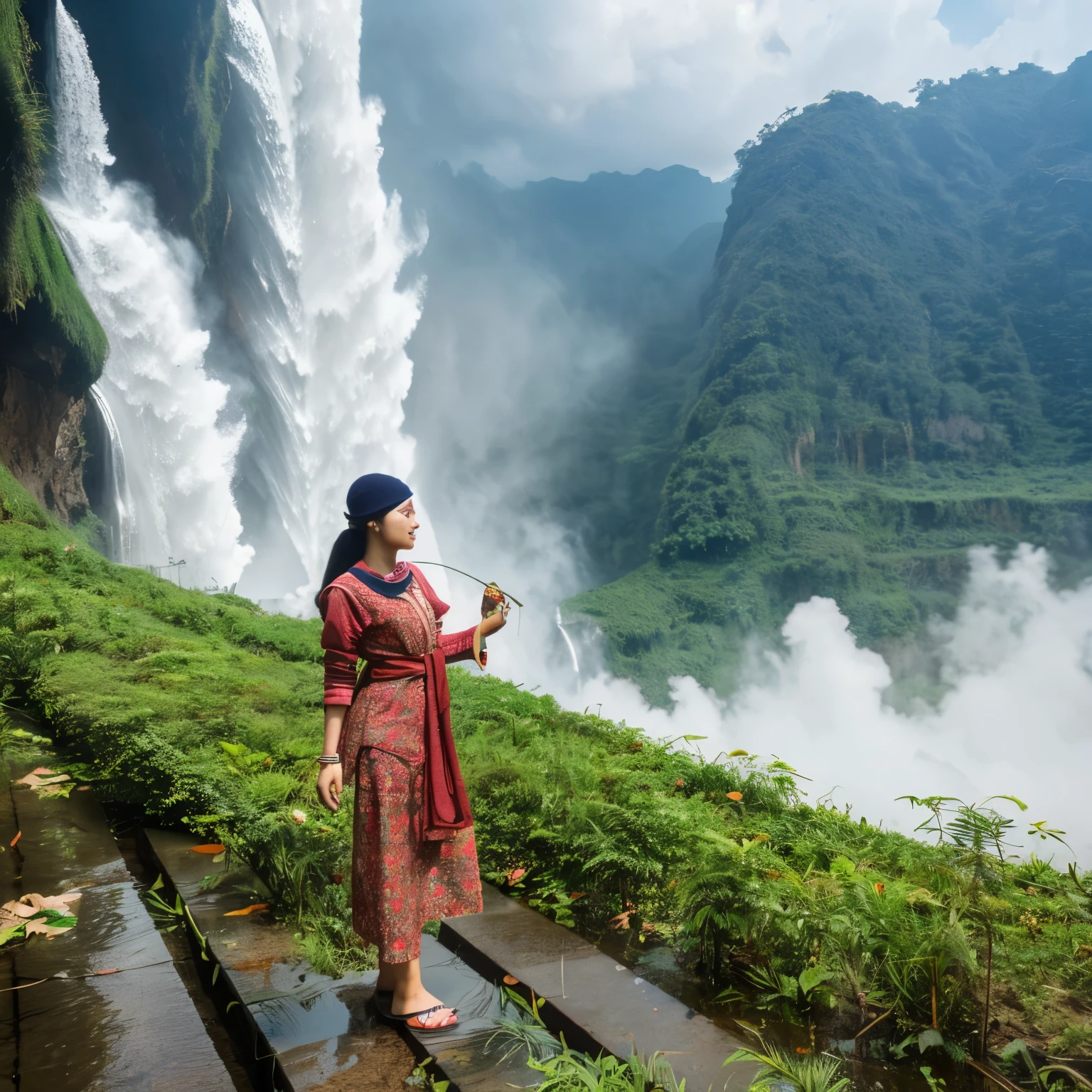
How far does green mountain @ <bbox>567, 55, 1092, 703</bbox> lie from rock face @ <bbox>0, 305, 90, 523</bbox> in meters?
50.1

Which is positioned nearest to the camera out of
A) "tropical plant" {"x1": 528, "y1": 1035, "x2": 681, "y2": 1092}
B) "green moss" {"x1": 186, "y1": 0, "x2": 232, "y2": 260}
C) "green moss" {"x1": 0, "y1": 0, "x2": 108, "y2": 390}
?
"tropical plant" {"x1": 528, "y1": 1035, "x2": 681, "y2": 1092}

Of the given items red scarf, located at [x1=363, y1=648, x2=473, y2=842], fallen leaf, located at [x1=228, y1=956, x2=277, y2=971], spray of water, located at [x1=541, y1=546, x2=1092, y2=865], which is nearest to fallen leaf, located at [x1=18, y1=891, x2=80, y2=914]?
fallen leaf, located at [x1=228, y1=956, x2=277, y2=971]

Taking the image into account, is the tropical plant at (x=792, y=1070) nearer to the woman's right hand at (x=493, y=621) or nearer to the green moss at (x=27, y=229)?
the woman's right hand at (x=493, y=621)

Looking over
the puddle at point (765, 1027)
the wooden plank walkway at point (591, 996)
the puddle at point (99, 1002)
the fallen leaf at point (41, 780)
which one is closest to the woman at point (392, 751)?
the wooden plank walkway at point (591, 996)

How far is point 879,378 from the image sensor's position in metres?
83.2

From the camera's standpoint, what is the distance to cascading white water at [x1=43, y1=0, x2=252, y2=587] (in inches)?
840

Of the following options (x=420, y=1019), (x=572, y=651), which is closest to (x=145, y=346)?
(x=420, y=1019)

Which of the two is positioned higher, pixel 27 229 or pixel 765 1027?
pixel 27 229

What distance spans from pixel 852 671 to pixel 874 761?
743cm

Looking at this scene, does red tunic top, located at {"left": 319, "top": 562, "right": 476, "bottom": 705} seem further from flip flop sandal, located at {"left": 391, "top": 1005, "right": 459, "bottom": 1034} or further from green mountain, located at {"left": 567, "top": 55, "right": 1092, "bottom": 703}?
green mountain, located at {"left": 567, "top": 55, "right": 1092, "bottom": 703}

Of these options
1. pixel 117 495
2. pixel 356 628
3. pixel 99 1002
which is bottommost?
pixel 99 1002

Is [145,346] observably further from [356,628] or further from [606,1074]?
[606,1074]

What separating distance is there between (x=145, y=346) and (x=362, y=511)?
2478cm

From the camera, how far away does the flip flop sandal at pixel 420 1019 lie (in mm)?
2457
